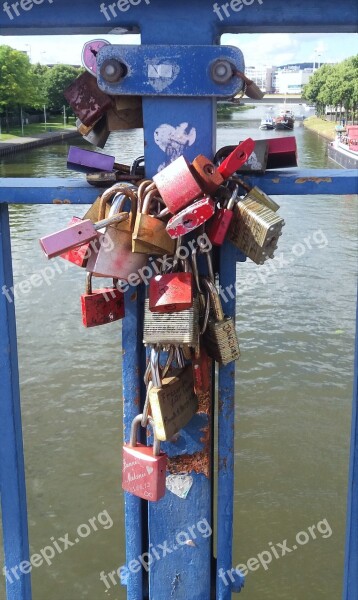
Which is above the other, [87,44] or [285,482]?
[87,44]

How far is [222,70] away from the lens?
107 centimetres

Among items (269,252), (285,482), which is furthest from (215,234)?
(285,482)

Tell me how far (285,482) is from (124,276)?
4.28 m

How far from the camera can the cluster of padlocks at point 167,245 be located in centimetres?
108

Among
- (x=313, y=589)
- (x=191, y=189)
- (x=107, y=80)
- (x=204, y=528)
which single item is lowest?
(x=313, y=589)

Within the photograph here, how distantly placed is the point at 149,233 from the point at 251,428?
5.00 m

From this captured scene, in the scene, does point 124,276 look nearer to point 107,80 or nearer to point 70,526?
point 107,80

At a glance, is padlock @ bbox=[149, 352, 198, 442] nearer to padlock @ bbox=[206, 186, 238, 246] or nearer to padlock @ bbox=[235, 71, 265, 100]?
padlock @ bbox=[206, 186, 238, 246]

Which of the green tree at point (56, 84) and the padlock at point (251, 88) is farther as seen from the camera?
the green tree at point (56, 84)

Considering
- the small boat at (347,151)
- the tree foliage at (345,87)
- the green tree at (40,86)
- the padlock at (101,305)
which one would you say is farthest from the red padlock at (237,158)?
the green tree at (40,86)

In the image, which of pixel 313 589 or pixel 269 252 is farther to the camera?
pixel 313 589

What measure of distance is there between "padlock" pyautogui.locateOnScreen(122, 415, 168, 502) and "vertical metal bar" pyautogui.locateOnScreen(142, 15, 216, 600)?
89mm

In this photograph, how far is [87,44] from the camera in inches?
44.3

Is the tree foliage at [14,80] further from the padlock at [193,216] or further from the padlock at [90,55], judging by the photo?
the padlock at [193,216]
